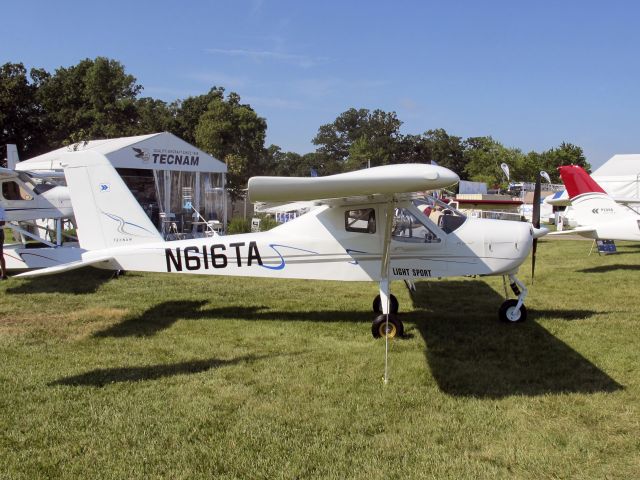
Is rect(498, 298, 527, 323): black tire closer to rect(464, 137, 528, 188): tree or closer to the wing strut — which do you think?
the wing strut

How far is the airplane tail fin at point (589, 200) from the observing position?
46.2 ft

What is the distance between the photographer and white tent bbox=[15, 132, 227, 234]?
19078 millimetres

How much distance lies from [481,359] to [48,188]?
11604mm

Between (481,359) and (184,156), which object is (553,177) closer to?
(184,156)

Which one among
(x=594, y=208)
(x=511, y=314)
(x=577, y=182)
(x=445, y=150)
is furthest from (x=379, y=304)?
(x=445, y=150)

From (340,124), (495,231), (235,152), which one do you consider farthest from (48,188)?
(340,124)

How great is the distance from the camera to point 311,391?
4.71 metres

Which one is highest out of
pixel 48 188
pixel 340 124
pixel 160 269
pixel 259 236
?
pixel 340 124

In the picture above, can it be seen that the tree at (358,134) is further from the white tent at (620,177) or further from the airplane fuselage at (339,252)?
the airplane fuselage at (339,252)

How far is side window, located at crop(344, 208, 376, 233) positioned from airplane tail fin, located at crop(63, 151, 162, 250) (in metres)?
2.76

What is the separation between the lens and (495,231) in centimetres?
699

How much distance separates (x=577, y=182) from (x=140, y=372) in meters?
13.1

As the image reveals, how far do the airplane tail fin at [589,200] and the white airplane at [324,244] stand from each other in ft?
26.5

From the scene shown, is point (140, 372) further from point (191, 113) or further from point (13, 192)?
point (191, 113)
